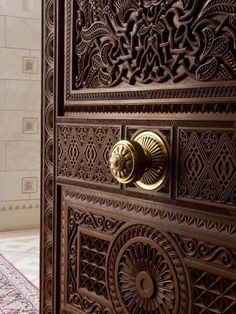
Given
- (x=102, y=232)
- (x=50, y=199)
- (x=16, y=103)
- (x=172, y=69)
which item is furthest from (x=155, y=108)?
(x=16, y=103)

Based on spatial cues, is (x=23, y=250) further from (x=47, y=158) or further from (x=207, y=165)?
(x=207, y=165)

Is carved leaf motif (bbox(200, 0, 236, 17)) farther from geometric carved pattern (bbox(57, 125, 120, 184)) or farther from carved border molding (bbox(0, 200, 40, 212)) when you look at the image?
carved border molding (bbox(0, 200, 40, 212))

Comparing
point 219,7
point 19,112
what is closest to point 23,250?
point 19,112

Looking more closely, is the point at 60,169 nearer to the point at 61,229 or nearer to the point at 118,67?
the point at 61,229

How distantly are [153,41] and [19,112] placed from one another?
9.53 ft

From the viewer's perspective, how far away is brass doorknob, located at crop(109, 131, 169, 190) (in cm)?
47

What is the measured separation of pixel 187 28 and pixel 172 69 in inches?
1.6

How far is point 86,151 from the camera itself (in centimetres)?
60

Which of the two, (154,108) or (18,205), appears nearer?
(154,108)

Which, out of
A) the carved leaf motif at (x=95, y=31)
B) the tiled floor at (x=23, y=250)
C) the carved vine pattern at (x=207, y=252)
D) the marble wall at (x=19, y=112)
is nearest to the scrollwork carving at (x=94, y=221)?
the carved vine pattern at (x=207, y=252)

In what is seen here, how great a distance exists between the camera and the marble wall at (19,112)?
3236mm

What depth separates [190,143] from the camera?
46 centimetres

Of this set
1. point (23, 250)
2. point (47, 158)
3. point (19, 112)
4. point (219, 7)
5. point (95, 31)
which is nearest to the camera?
point (219, 7)

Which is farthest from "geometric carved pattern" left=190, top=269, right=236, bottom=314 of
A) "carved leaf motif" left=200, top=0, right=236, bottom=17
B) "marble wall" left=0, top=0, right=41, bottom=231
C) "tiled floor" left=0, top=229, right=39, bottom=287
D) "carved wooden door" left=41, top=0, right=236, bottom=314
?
"marble wall" left=0, top=0, right=41, bottom=231
